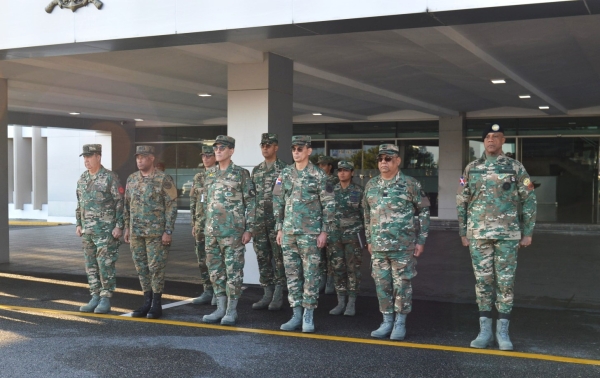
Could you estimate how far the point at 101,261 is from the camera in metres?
7.46

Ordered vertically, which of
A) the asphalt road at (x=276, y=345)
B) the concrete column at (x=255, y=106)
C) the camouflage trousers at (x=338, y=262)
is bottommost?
the asphalt road at (x=276, y=345)

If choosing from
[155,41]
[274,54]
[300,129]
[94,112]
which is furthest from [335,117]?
[155,41]

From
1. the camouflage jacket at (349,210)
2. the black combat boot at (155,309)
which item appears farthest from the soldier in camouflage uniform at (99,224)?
the camouflage jacket at (349,210)

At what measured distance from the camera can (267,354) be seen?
227 inches

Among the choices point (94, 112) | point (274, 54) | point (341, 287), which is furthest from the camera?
point (94, 112)

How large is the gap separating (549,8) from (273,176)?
11.5 feet

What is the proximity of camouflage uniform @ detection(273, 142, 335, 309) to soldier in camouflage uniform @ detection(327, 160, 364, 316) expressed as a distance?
88cm

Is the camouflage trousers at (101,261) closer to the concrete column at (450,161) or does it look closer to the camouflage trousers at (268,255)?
the camouflage trousers at (268,255)

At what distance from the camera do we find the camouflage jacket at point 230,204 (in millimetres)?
6859

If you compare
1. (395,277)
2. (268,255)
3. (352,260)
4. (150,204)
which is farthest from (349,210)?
(150,204)

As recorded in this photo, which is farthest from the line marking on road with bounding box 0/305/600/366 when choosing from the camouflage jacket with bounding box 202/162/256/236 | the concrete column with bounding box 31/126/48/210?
the concrete column with bounding box 31/126/48/210

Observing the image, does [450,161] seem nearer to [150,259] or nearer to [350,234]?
[350,234]

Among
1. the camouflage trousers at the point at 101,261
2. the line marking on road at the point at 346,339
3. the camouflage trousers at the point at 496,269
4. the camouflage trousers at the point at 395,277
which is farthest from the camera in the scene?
the camouflage trousers at the point at 101,261

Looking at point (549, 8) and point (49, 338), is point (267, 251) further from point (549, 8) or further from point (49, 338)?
point (549, 8)
